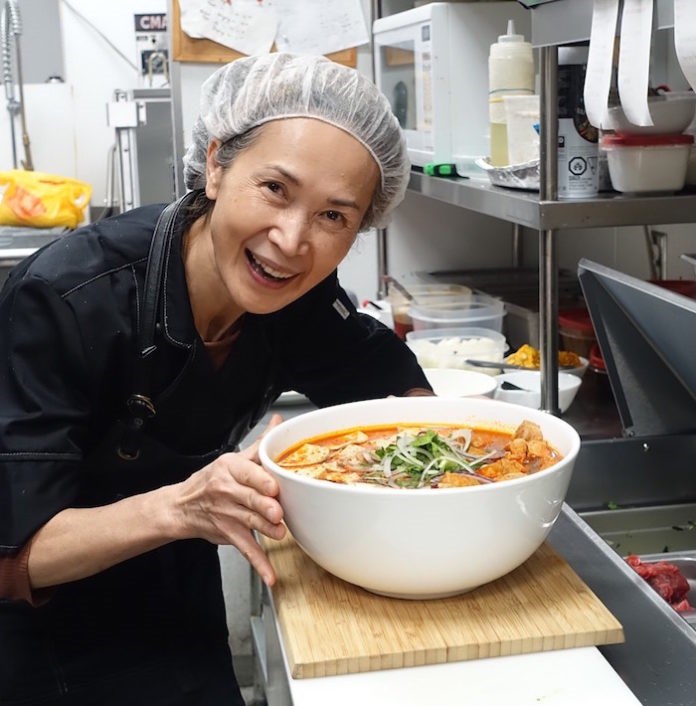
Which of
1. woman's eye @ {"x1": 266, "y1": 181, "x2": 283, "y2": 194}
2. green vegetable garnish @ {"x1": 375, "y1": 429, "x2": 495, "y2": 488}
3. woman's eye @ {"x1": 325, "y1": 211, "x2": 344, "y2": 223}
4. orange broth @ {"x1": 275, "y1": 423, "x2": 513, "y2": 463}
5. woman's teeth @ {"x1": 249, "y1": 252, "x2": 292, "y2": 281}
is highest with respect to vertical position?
woman's eye @ {"x1": 266, "y1": 181, "x2": 283, "y2": 194}

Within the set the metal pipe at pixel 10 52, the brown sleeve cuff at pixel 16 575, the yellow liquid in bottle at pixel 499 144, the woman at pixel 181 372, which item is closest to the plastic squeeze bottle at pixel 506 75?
the yellow liquid in bottle at pixel 499 144

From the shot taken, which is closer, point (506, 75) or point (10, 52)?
point (506, 75)

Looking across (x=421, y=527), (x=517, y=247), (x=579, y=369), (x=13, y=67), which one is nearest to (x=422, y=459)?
(x=421, y=527)

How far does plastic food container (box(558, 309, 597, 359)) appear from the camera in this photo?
2141mm

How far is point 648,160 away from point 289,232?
704 mm

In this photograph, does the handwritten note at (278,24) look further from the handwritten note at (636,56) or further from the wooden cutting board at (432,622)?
the wooden cutting board at (432,622)

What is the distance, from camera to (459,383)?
1.87m

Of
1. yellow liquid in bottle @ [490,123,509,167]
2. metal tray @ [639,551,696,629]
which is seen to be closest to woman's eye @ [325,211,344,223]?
metal tray @ [639,551,696,629]

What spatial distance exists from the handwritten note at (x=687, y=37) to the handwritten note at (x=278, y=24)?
1800 mm

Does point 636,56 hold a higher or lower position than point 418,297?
higher

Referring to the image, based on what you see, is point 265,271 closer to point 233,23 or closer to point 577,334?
point 577,334

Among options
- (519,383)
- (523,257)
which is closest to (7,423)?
(519,383)

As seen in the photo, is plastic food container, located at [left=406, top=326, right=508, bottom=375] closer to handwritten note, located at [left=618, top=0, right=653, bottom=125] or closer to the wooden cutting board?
handwritten note, located at [left=618, top=0, right=653, bottom=125]

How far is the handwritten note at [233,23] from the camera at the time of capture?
2.60m
